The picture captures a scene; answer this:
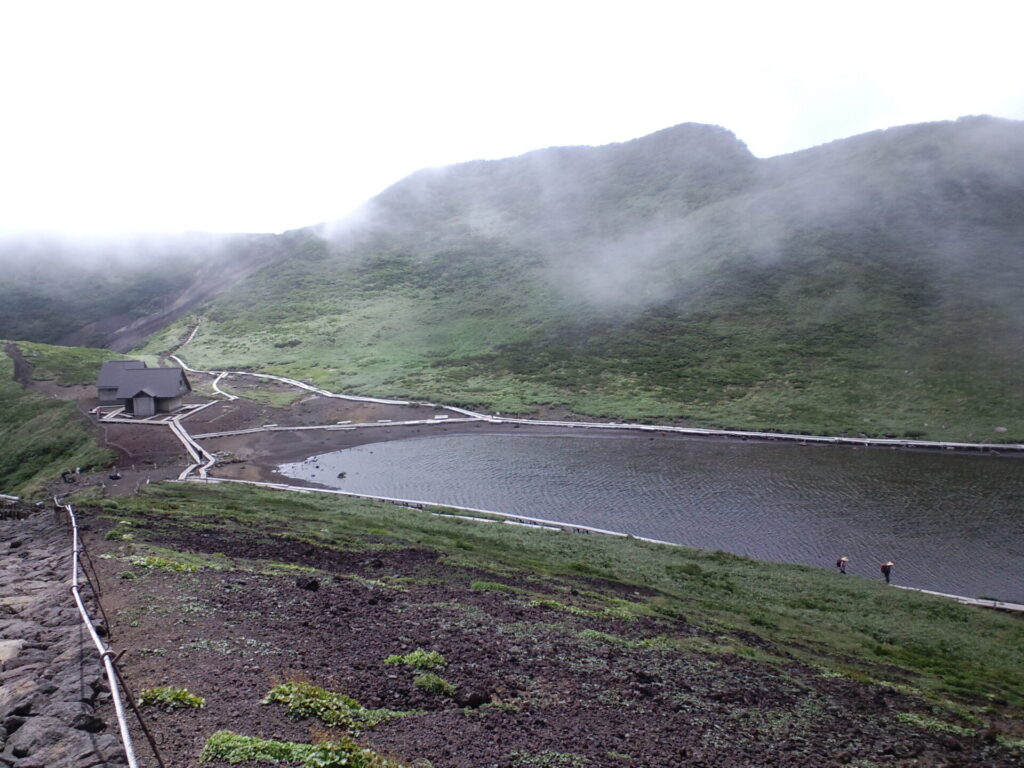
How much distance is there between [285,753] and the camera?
7988mm

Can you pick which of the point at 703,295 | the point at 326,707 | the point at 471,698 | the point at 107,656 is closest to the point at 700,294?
the point at 703,295

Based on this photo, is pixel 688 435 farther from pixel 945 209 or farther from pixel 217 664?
pixel 945 209

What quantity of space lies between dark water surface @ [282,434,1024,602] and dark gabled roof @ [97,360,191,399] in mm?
26750

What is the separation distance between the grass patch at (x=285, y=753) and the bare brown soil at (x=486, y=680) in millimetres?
259

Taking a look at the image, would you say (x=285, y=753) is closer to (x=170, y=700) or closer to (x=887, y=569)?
(x=170, y=700)

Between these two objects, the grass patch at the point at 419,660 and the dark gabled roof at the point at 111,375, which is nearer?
the grass patch at the point at 419,660

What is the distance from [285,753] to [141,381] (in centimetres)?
7379

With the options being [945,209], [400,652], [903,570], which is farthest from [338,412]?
[945,209]

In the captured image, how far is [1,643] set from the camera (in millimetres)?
10289

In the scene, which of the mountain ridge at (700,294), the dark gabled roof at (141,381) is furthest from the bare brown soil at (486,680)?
the dark gabled roof at (141,381)

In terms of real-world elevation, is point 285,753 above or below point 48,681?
below

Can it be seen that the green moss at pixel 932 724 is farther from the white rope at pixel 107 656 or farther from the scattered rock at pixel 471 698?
the white rope at pixel 107 656

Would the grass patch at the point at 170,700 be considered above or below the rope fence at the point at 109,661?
below

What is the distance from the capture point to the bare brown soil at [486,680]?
30.7 feet
